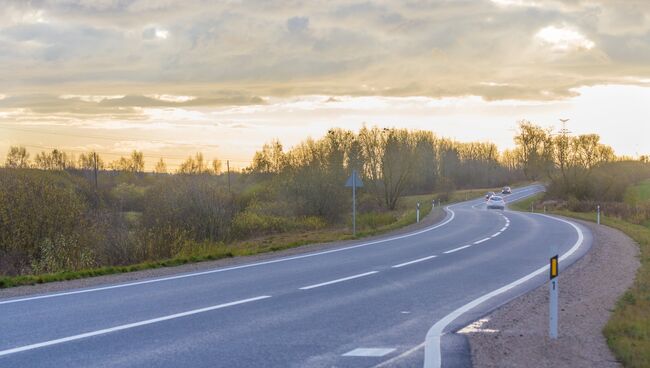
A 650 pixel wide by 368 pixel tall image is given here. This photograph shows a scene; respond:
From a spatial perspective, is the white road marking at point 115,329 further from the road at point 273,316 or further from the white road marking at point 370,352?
the white road marking at point 370,352

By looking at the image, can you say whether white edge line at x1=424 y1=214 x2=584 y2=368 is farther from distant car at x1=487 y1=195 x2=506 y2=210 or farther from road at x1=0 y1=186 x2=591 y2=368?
distant car at x1=487 y1=195 x2=506 y2=210

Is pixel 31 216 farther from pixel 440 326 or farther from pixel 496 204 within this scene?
pixel 496 204

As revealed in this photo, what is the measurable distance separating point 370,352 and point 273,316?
2512mm

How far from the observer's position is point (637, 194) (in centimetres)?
7000

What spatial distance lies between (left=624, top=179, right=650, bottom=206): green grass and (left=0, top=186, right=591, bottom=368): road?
5426cm

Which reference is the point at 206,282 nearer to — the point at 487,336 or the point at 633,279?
the point at 487,336

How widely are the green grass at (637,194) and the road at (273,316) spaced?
2136 inches

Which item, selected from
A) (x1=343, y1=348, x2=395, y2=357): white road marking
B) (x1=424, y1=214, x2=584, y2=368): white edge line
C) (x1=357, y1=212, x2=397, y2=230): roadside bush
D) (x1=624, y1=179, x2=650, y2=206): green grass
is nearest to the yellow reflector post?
(x1=424, y1=214, x2=584, y2=368): white edge line

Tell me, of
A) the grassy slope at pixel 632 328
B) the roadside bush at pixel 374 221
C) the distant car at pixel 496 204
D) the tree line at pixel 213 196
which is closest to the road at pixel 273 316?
the grassy slope at pixel 632 328

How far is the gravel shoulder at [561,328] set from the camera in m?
6.64

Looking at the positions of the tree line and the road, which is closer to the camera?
the road

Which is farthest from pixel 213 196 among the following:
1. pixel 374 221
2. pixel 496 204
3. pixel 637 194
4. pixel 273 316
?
pixel 637 194

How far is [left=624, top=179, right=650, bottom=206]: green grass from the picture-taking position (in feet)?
214

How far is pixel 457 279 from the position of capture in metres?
13.4
